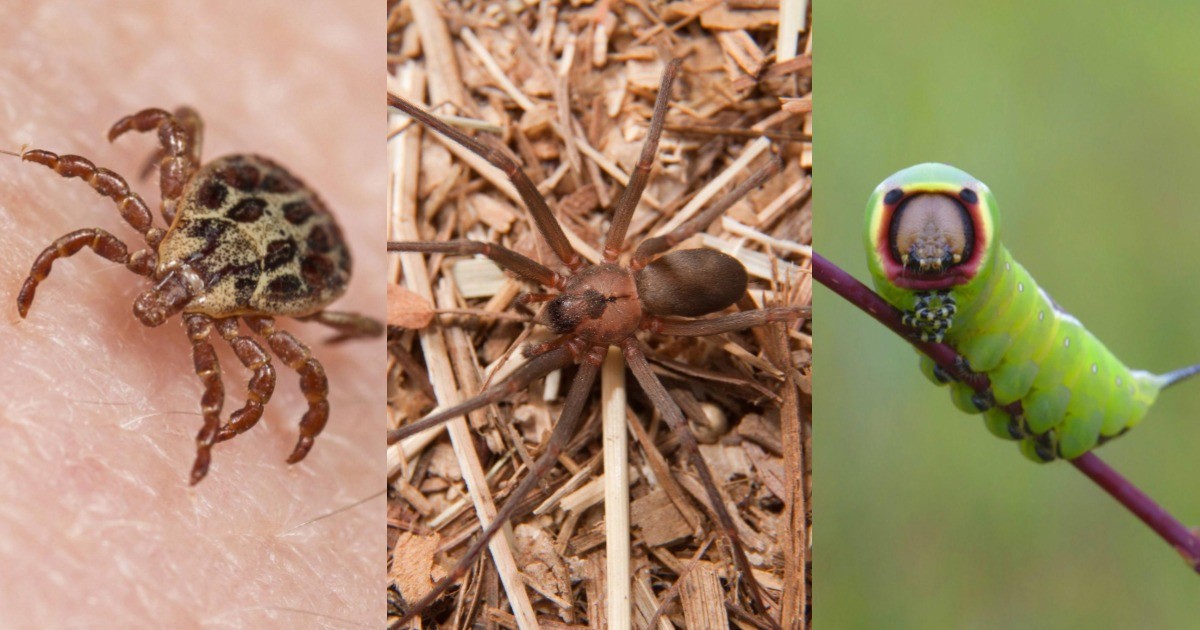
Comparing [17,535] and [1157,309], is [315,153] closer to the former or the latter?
Answer: [17,535]

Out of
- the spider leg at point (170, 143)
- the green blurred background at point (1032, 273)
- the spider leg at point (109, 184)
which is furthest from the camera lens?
the spider leg at point (170, 143)

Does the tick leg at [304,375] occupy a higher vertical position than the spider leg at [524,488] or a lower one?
higher

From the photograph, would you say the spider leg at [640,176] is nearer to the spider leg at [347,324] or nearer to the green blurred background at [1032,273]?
the green blurred background at [1032,273]

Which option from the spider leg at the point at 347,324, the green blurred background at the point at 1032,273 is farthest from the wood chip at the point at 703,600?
the spider leg at the point at 347,324

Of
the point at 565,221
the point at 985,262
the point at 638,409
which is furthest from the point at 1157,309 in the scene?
the point at 565,221

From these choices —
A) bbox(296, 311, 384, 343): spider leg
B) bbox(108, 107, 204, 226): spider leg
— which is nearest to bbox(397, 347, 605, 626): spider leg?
bbox(296, 311, 384, 343): spider leg

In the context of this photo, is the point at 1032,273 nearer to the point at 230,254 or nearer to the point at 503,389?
the point at 503,389
